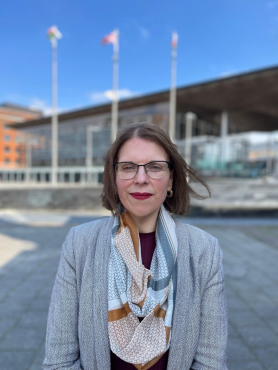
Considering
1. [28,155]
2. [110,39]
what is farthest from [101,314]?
[28,155]

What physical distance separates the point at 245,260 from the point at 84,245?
5350 millimetres

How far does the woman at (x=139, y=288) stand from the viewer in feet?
3.69

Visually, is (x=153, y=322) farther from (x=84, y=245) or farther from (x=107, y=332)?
(x=84, y=245)

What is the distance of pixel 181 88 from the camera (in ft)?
74.3

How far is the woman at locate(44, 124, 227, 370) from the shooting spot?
112cm

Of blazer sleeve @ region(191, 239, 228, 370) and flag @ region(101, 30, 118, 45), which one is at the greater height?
flag @ region(101, 30, 118, 45)

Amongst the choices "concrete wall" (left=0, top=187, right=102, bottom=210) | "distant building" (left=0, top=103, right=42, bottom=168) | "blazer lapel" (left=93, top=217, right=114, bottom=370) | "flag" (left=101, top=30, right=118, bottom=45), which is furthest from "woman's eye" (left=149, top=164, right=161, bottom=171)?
"distant building" (left=0, top=103, right=42, bottom=168)

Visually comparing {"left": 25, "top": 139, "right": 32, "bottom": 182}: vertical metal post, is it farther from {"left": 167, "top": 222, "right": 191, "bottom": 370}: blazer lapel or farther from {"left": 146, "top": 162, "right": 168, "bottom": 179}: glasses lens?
{"left": 167, "top": 222, "right": 191, "bottom": 370}: blazer lapel

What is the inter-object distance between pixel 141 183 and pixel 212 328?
778 millimetres

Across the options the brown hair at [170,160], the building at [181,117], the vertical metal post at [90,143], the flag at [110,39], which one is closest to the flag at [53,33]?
the flag at [110,39]

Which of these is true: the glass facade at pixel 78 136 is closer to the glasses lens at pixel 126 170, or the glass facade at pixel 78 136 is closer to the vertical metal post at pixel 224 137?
the vertical metal post at pixel 224 137

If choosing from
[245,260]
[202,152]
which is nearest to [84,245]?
[245,260]

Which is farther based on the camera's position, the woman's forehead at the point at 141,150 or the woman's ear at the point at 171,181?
the woman's ear at the point at 171,181

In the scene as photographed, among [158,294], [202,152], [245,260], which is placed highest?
[202,152]
